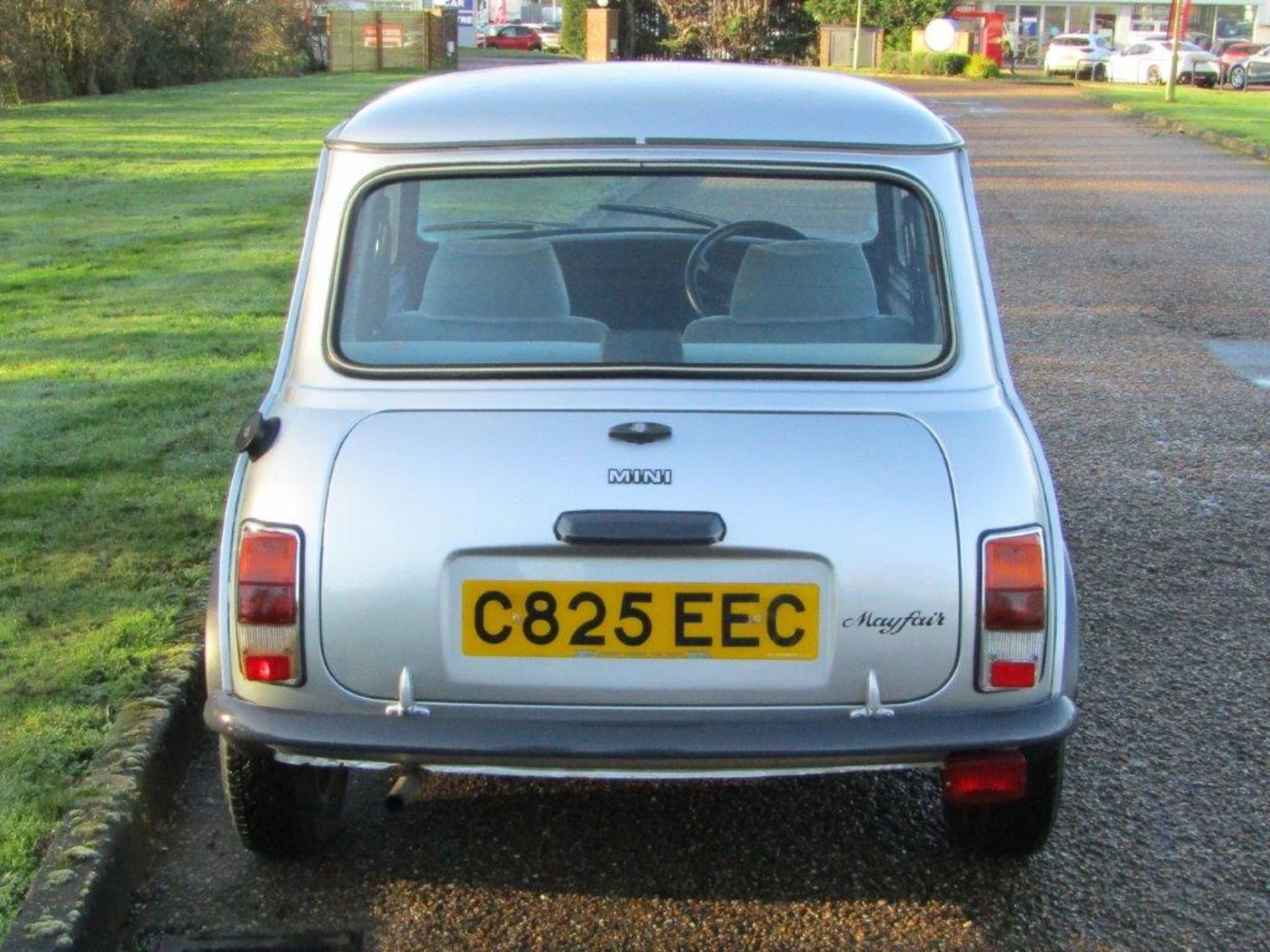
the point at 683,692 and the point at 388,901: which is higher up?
the point at 683,692

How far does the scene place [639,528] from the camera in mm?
3035

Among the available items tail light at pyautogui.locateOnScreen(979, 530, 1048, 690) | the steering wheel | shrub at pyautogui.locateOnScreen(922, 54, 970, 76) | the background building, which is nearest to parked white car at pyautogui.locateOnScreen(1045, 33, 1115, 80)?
shrub at pyautogui.locateOnScreen(922, 54, 970, 76)

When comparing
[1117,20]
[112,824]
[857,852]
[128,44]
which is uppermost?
[1117,20]

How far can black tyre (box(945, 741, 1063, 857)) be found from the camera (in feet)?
11.1

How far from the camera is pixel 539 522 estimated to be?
307 centimetres

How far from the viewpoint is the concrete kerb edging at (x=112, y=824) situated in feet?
10.4

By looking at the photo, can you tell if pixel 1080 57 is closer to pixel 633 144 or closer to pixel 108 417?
pixel 108 417

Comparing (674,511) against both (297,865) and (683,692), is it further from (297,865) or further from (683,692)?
(297,865)

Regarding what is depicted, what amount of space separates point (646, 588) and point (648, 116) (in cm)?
115

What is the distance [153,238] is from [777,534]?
34.3 feet

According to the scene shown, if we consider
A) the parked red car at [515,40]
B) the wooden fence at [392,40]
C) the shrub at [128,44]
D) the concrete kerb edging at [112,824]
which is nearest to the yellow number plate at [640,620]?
the concrete kerb edging at [112,824]

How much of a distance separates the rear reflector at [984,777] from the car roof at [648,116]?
138 cm

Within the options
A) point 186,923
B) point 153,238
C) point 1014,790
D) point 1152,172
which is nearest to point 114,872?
point 186,923

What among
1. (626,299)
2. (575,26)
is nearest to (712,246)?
(626,299)
